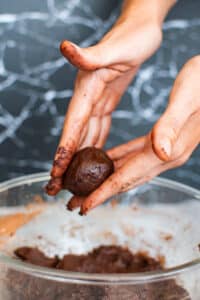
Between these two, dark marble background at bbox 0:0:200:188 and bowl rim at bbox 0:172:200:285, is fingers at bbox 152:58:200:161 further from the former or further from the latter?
dark marble background at bbox 0:0:200:188

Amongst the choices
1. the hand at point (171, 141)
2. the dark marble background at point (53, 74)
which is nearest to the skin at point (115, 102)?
the hand at point (171, 141)

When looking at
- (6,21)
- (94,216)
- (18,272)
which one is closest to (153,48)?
(94,216)

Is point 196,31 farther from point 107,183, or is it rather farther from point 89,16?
point 107,183

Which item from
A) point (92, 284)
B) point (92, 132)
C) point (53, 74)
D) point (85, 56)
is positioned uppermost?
point (85, 56)

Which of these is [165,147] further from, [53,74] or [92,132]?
[53,74]

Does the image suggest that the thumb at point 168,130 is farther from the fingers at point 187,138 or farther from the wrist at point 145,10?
the wrist at point 145,10

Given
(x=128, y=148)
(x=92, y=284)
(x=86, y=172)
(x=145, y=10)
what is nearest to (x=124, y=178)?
(x=86, y=172)
